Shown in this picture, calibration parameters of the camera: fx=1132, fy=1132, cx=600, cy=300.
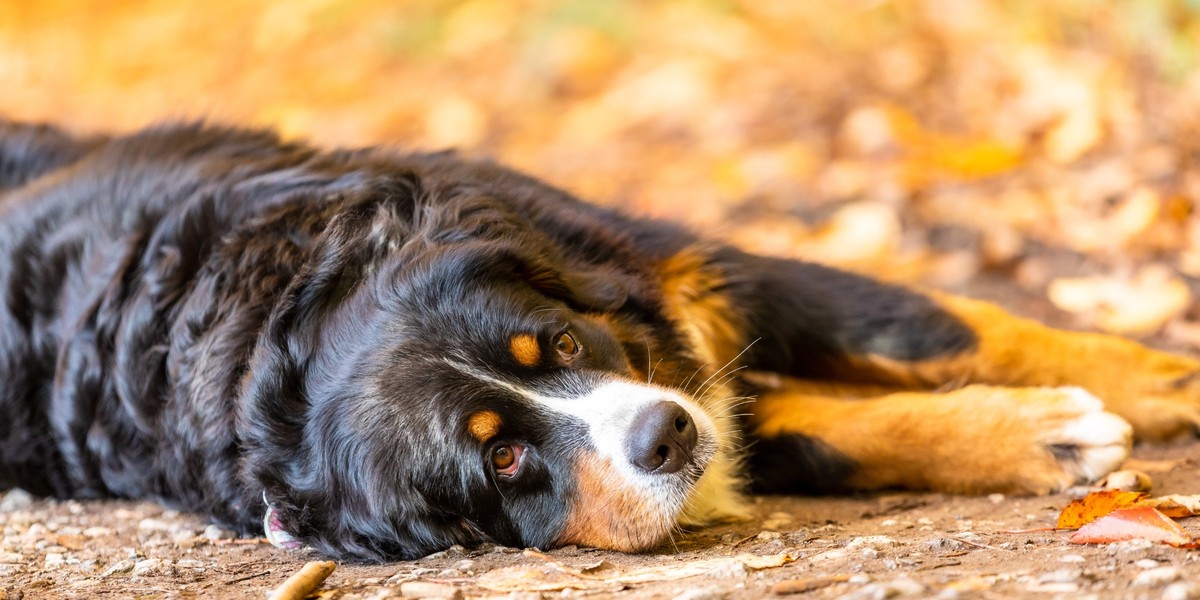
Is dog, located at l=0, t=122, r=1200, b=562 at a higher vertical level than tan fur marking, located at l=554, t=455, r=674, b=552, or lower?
higher

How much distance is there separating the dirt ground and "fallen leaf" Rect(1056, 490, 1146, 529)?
0.06 meters

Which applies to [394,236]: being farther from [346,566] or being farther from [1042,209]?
[1042,209]

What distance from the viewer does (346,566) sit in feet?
10.7

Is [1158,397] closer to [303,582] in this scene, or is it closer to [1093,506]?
[1093,506]

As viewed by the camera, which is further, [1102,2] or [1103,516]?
[1102,2]

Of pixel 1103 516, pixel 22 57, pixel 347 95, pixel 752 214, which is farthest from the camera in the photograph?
pixel 22 57

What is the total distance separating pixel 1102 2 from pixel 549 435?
17.6 ft

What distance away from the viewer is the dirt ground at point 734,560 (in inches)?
93.4

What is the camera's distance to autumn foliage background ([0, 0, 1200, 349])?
18.4 feet

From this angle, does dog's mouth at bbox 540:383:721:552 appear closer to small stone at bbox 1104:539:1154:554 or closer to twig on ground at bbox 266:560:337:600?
twig on ground at bbox 266:560:337:600

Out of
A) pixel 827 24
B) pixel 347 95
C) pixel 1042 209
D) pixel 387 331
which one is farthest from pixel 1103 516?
pixel 347 95

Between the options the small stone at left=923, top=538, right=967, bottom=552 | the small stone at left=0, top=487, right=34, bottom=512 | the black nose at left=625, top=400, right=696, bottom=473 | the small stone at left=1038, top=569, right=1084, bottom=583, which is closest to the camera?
the small stone at left=1038, top=569, right=1084, bottom=583

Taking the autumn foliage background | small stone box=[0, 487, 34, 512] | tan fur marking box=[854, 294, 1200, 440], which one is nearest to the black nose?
tan fur marking box=[854, 294, 1200, 440]

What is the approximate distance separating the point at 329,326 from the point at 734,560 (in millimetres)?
1357
